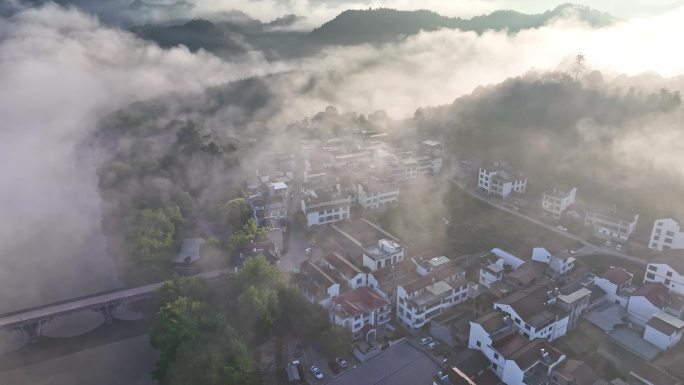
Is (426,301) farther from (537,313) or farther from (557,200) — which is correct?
(557,200)

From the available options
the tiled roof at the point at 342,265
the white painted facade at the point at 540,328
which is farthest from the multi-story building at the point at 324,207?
the white painted facade at the point at 540,328

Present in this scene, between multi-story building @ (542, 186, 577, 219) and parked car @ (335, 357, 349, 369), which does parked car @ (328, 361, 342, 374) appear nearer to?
parked car @ (335, 357, 349, 369)

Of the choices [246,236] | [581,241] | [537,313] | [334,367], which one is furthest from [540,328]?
[246,236]

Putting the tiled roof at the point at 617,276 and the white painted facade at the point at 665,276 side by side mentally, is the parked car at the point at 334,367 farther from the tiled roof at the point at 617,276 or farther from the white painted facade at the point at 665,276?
the white painted facade at the point at 665,276

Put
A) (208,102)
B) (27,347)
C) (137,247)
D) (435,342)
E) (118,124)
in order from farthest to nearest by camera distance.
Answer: (208,102)
(118,124)
(137,247)
(27,347)
(435,342)

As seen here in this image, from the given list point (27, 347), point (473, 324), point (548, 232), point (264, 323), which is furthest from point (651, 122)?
point (27, 347)

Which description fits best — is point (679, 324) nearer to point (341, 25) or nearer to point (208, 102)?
point (208, 102)
